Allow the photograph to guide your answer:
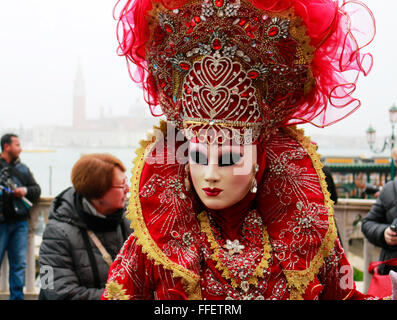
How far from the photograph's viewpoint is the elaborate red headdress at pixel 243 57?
946mm

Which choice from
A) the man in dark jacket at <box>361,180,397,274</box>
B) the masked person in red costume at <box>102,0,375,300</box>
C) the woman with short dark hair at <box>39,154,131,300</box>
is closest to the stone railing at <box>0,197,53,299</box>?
the woman with short dark hair at <box>39,154,131,300</box>

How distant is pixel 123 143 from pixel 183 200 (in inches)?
41.3

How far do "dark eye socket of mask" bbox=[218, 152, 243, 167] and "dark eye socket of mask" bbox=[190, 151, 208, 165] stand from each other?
44 mm

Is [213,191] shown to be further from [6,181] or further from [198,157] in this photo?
[6,181]

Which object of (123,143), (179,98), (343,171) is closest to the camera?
(179,98)

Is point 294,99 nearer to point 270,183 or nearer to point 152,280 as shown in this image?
point 270,183

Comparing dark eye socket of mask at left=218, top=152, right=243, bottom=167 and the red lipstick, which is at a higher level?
dark eye socket of mask at left=218, top=152, right=243, bottom=167

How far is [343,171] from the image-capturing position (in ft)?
34.9

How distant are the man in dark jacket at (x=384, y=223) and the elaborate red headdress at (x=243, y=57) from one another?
1.34m

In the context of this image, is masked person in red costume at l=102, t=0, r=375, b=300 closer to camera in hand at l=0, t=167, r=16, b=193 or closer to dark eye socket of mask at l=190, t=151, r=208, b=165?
dark eye socket of mask at l=190, t=151, r=208, b=165

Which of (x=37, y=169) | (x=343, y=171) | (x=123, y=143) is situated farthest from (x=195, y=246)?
(x=343, y=171)

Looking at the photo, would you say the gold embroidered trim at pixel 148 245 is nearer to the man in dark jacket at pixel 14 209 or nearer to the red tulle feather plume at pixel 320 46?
the red tulle feather plume at pixel 320 46

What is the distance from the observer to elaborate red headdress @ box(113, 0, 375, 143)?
0.95 metres

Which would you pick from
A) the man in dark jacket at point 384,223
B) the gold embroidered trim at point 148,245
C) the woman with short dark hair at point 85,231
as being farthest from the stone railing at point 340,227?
the gold embroidered trim at point 148,245
